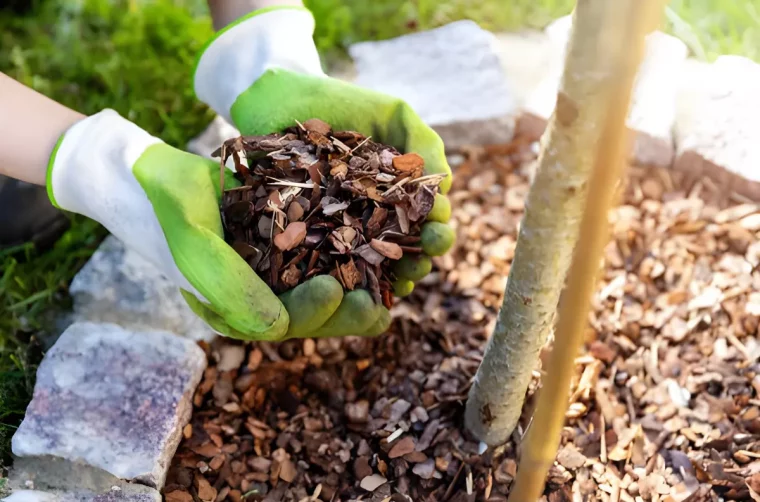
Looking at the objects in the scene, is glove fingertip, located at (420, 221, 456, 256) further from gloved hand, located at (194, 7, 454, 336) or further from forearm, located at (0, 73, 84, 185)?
forearm, located at (0, 73, 84, 185)

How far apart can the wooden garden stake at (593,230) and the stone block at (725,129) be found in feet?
3.26

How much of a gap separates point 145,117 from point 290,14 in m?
0.62

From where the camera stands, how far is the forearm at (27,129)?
49.9 inches

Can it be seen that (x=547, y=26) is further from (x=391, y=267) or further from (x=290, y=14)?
(x=391, y=267)

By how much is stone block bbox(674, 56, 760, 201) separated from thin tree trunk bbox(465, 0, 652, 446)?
2.86ft

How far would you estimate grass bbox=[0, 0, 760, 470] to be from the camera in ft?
5.34

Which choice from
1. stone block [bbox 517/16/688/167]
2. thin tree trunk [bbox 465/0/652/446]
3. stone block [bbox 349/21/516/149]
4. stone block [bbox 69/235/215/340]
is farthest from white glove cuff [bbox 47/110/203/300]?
stone block [bbox 517/16/688/167]

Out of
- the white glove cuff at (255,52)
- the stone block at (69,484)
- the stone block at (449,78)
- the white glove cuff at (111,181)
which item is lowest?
the stone block at (69,484)

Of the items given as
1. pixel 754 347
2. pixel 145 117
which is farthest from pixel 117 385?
pixel 754 347

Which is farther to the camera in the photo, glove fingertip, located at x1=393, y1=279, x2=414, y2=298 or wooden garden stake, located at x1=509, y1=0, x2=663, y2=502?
glove fingertip, located at x1=393, y1=279, x2=414, y2=298

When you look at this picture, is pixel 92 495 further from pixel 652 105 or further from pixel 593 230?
pixel 652 105

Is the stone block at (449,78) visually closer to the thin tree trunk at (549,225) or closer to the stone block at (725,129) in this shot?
the stone block at (725,129)

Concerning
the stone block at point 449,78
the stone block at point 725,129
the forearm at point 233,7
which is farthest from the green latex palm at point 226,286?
the stone block at point 725,129

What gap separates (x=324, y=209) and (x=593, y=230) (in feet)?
1.96
